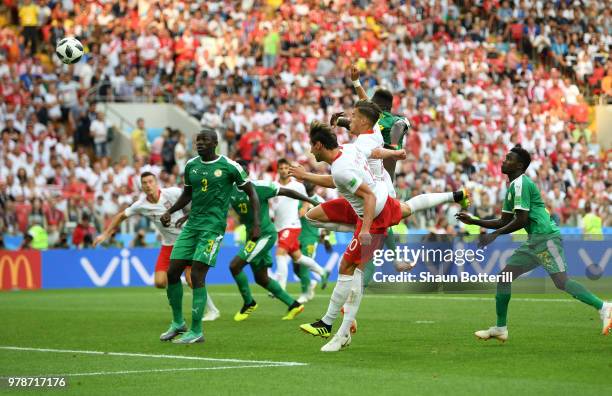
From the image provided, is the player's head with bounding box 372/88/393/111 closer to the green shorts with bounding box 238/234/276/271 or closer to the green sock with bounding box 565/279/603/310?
the green sock with bounding box 565/279/603/310

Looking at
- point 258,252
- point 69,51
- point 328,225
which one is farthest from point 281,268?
point 328,225

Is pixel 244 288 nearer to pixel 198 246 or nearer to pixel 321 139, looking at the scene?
pixel 198 246

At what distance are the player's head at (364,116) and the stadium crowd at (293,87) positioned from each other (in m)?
16.3

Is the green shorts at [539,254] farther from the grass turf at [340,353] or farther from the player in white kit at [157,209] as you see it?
the player in white kit at [157,209]

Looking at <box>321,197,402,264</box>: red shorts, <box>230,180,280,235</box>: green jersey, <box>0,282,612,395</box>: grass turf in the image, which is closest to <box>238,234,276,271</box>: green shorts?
<box>230,180,280,235</box>: green jersey

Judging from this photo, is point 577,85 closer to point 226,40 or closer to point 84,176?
point 226,40

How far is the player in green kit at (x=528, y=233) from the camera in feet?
43.2

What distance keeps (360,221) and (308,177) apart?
85 cm

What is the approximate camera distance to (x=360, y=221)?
41.6 ft

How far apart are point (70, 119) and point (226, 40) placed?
5993 mm

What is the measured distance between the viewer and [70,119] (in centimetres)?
3116

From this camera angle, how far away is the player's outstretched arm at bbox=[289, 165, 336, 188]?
12141mm

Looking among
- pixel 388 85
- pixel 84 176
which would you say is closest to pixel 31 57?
pixel 84 176

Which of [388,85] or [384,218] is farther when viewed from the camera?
[388,85]
